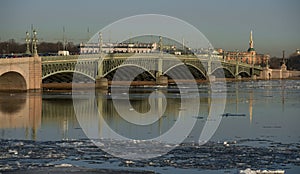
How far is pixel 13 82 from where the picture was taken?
2172 inches

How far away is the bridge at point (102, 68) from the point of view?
54.1 meters

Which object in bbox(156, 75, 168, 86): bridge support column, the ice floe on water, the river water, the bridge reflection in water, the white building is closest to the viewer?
the ice floe on water

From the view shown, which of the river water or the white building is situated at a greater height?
the white building

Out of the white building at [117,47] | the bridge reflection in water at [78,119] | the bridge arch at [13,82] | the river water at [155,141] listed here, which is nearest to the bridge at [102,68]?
the bridge arch at [13,82]

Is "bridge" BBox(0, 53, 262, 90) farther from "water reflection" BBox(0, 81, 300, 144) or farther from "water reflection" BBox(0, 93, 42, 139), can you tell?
"water reflection" BBox(0, 81, 300, 144)

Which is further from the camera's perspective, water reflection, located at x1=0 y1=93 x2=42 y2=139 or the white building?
the white building

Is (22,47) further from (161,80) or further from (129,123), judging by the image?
(129,123)

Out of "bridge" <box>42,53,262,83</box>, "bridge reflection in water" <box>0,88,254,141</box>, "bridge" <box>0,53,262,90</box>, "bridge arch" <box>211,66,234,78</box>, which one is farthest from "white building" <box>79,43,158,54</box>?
"bridge reflection in water" <box>0,88,254,141</box>

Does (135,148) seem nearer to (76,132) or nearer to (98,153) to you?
(98,153)

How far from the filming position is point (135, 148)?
57.9 feet

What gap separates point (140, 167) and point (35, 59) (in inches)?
1650

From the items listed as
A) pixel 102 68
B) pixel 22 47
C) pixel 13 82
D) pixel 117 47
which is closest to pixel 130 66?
pixel 102 68

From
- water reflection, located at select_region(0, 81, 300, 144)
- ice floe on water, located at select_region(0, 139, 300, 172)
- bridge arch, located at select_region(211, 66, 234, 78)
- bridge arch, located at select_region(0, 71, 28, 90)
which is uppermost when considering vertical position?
bridge arch, located at select_region(211, 66, 234, 78)

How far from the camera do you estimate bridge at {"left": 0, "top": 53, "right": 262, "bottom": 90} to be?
54.1 metres
